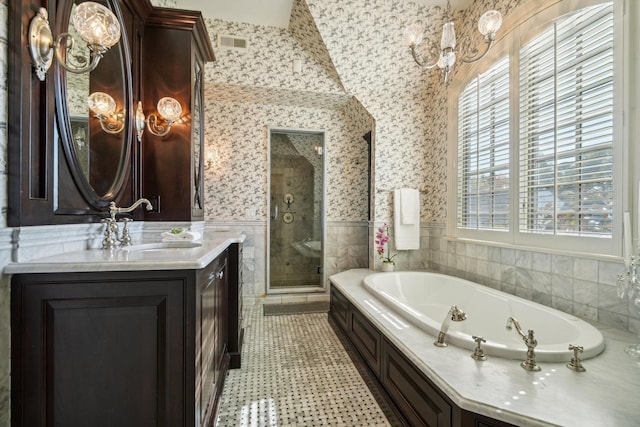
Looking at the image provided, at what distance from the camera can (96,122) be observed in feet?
5.01

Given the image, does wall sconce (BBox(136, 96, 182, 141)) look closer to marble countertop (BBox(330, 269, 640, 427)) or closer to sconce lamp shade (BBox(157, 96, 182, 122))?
sconce lamp shade (BBox(157, 96, 182, 122))

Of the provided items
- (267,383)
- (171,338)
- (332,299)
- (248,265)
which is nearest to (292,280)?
(248,265)

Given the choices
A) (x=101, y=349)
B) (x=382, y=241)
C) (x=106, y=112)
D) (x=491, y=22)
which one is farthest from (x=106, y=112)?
(x=382, y=241)

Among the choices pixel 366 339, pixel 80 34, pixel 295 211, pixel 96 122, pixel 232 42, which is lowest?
pixel 366 339

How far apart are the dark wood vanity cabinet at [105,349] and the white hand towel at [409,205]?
2800 millimetres

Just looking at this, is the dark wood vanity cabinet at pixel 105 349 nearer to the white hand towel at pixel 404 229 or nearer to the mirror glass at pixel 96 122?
the mirror glass at pixel 96 122

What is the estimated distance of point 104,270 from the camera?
3.34ft

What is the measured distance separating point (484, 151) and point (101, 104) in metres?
2.97

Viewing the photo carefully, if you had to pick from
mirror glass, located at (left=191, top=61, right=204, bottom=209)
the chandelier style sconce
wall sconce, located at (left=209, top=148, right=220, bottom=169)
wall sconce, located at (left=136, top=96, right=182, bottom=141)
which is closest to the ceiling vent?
Answer: mirror glass, located at (left=191, top=61, right=204, bottom=209)

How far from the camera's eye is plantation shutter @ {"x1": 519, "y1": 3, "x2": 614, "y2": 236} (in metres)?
1.76

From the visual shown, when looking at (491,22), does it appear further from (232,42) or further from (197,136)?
(232,42)

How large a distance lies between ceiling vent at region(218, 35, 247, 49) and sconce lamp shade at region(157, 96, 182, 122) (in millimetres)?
1603

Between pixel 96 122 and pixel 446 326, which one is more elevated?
pixel 96 122

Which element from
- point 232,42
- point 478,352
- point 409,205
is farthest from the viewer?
point 409,205
